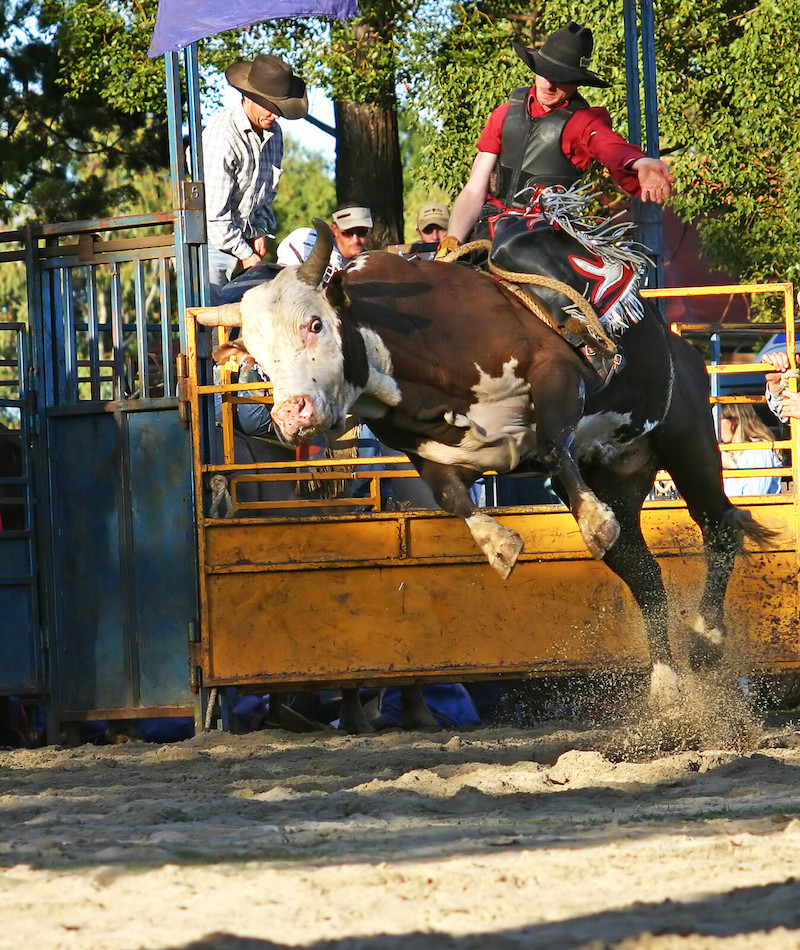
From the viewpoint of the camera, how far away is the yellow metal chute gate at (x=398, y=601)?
7.50 m

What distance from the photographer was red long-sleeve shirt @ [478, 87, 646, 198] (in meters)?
6.68

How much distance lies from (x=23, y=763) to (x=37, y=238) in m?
2.86

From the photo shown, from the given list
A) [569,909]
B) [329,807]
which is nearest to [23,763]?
[329,807]

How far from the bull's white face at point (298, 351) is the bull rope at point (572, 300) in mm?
1051

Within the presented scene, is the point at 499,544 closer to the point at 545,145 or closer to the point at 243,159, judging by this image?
the point at 545,145

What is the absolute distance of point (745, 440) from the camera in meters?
Result: 8.86

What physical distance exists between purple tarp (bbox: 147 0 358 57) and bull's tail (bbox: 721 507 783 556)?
3.54 m

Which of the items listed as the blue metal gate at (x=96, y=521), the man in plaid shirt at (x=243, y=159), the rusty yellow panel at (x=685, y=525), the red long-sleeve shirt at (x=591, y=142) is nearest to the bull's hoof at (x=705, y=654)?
the rusty yellow panel at (x=685, y=525)

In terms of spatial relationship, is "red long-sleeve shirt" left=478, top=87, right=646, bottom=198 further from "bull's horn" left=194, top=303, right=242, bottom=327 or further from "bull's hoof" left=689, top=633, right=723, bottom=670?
"bull's hoof" left=689, top=633, right=723, bottom=670

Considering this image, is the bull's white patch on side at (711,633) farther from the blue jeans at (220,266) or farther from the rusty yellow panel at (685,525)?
the blue jeans at (220,266)

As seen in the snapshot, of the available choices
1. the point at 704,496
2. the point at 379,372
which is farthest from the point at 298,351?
the point at 704,496

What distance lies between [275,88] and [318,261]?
324 cm

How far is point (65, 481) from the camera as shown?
7895mm

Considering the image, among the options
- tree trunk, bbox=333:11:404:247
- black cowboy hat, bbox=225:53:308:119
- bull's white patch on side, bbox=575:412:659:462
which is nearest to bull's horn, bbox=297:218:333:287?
bull's white patch on side, bbox=575:412:659:462
